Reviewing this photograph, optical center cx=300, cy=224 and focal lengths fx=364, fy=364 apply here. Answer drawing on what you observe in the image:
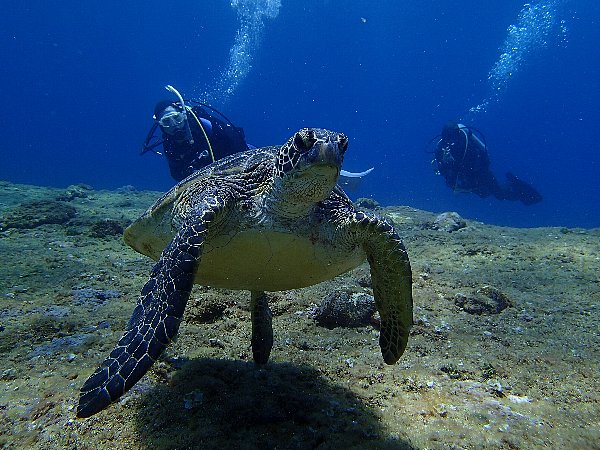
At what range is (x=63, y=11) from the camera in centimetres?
12950

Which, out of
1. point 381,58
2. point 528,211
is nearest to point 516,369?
point 528,211

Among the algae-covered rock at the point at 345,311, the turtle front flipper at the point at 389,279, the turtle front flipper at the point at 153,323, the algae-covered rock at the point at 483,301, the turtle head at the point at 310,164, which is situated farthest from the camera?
the algae-covered rock at the point at 483,301

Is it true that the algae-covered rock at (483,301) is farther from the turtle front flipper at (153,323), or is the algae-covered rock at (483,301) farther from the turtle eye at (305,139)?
the turtle front flipper at (153,323)

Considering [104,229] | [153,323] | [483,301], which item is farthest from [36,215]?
[483,301]

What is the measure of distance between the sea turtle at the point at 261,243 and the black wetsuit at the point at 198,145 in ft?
23.9

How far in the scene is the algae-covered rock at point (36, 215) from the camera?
7.93 m

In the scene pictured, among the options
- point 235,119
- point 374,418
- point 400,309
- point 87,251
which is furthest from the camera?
point 235,119

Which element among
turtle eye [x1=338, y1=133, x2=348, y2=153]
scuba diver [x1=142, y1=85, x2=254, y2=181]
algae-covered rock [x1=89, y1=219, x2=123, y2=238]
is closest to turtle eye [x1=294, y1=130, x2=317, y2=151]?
turtle eye [x1=338, y1=133, x2=348, y2=153]

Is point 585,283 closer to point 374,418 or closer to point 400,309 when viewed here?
point 400,309

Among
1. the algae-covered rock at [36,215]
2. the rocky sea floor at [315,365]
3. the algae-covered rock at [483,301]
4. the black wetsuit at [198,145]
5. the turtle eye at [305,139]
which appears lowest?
the rocky sea floor at [315,365]

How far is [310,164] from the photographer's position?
8.37ft

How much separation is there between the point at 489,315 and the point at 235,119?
176661 millimetres

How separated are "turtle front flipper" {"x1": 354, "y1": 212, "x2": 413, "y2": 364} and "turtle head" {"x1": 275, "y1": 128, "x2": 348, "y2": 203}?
0.52m

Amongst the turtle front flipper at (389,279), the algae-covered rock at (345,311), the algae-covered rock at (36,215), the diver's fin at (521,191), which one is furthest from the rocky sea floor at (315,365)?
the diver's fin at (521,191)
